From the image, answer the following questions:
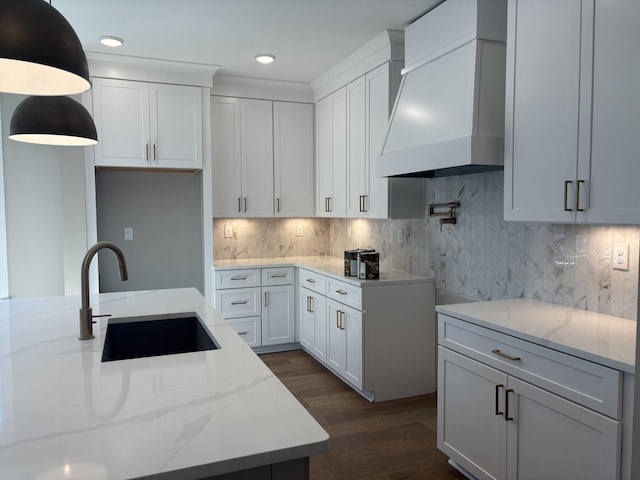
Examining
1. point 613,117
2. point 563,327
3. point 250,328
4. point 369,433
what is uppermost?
point 613,117

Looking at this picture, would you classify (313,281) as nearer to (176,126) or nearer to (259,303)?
(259,303)

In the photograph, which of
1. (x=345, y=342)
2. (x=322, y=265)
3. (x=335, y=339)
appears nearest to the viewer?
(x=345, y=342)

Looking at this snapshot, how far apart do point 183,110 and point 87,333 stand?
9.41 ft

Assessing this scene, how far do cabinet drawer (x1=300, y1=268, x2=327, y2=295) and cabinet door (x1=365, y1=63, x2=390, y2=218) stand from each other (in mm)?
709

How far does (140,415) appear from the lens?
3.54 feet

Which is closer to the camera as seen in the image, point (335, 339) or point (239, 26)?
point (239, 26)

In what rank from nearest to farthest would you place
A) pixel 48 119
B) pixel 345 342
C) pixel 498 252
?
pixel 48 119 < pixel 498 252 < pixel 345 342

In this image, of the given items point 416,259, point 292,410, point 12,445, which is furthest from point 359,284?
point 12,445

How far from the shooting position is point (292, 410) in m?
1.11

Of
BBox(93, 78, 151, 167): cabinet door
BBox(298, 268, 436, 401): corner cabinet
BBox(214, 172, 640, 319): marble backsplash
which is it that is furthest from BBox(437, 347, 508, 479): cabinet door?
BBox(93, 78, 151, 167): cabinet door

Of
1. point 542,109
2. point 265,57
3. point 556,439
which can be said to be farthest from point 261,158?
point 556,439

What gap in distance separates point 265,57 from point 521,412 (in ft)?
10.3

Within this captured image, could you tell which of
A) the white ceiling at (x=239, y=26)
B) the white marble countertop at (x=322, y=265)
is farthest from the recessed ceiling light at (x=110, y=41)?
the white marble countertop at (x=322, y=265)

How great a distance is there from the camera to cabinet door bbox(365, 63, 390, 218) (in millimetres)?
3436
